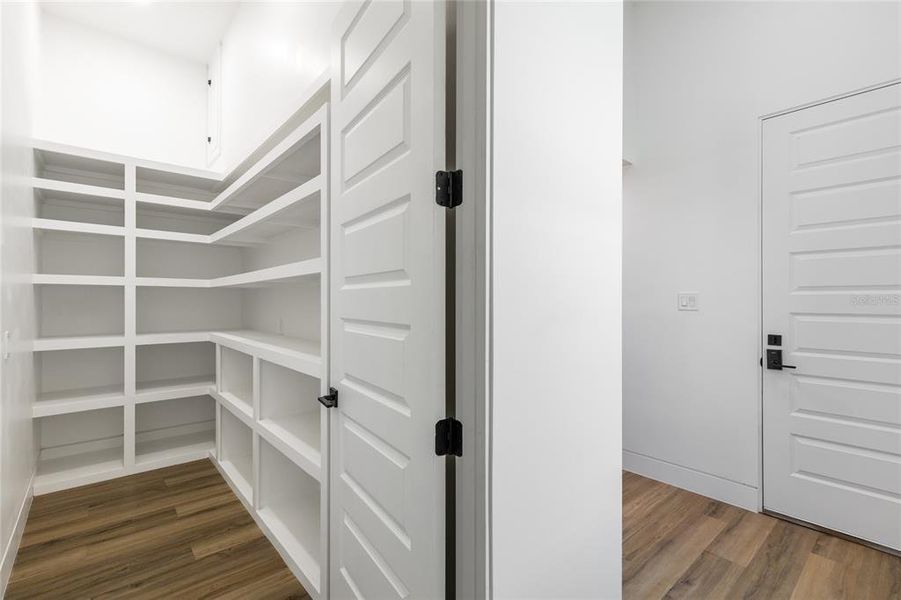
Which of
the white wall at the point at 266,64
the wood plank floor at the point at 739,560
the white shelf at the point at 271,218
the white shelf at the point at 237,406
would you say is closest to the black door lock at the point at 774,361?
the wood plank floor at the point at 739,560

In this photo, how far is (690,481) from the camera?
9.12 ft

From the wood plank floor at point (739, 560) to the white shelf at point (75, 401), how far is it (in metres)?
3.41

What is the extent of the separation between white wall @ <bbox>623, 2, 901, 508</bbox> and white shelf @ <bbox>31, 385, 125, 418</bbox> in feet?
12.2

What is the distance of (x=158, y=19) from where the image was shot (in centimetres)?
326

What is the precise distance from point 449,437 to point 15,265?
2.40 m

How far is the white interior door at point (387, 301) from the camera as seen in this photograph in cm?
108

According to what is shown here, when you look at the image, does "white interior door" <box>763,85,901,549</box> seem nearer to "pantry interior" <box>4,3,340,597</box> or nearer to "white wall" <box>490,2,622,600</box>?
"white wall" <box>490,2,622,600</box>

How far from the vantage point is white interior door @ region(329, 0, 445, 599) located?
1.08m

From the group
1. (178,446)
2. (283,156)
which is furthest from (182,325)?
(283,156)

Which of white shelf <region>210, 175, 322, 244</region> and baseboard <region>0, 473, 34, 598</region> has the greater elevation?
white shelf <region>210, 175, 322, 244</region>

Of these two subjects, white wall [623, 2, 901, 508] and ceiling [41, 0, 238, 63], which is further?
ceiling [41, 0, 238, 63]

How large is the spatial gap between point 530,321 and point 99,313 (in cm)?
372

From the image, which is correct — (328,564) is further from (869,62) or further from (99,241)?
(869,62)

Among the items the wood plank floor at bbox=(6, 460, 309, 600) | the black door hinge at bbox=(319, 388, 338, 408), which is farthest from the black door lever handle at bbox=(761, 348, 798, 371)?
the wood plank floor at bbox=(6, 460, 309, 600)
